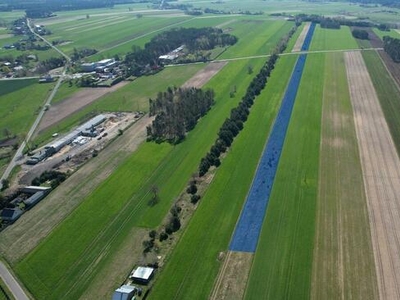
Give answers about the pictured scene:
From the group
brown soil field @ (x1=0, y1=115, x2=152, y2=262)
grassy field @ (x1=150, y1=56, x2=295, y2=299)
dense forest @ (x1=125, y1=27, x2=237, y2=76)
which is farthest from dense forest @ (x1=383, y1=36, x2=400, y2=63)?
brown soil field @ (x1=0, y1=115, x2=152, y2=262)

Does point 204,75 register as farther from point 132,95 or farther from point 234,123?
point 234,123

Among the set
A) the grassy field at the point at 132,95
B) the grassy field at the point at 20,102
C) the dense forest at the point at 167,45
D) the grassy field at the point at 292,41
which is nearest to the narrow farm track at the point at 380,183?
the grassy field at the point at 132,95

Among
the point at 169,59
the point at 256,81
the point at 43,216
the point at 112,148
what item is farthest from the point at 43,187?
the point at 169,59

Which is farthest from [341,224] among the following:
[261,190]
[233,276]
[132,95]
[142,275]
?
[132,95]

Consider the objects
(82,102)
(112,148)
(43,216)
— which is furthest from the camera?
(82,102)

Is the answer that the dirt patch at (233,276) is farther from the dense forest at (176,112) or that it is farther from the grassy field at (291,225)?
the dense forest at (176,112)

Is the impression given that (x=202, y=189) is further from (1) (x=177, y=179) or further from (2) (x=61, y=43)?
(2) (x=61, y=43)

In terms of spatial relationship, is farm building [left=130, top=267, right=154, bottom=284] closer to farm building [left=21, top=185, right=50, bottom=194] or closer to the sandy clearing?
farm building [left=21, top=185, right=50, bottom=194]
